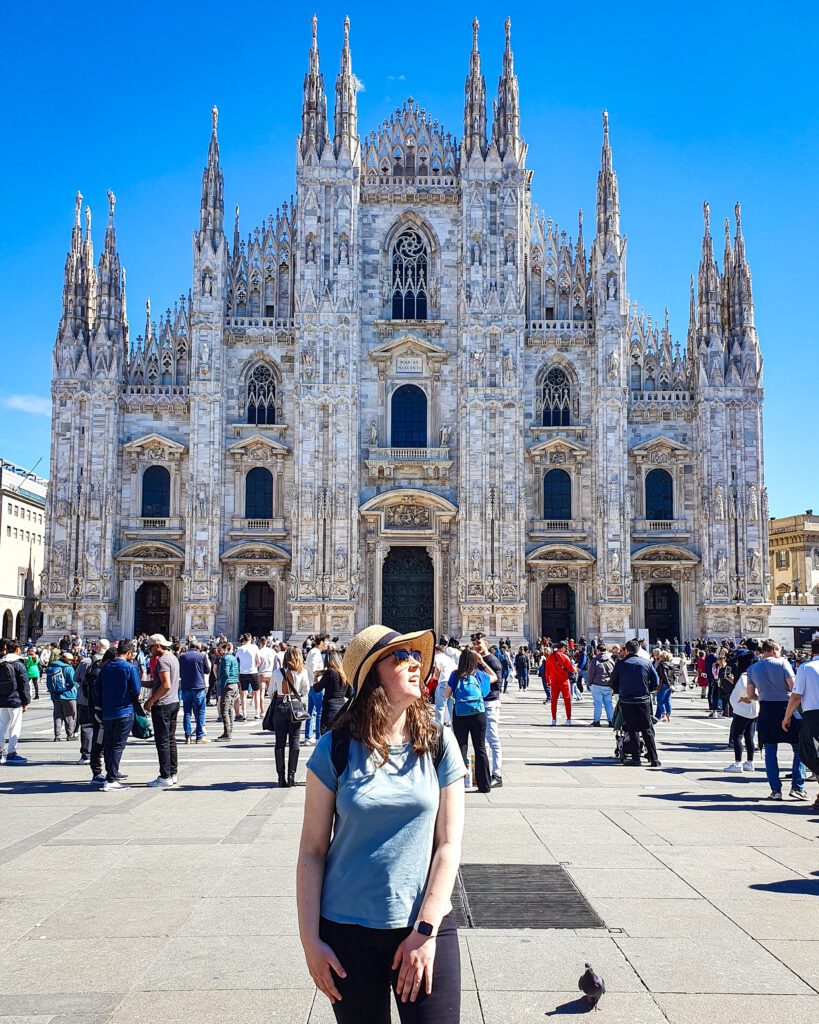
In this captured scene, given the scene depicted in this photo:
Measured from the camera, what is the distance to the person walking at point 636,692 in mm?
14492

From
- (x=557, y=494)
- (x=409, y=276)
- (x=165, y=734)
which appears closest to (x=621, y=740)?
(x=165, y=734)

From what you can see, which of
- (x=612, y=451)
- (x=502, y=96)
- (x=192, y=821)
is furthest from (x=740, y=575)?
(x=192, y=821)

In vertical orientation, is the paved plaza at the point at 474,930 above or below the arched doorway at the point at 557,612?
below

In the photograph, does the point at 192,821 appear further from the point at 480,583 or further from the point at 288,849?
the point at 480,583

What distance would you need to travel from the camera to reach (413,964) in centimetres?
346

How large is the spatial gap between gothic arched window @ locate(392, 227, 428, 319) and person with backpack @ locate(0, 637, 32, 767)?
96.3 ft

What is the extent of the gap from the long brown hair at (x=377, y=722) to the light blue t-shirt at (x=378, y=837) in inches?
1.5

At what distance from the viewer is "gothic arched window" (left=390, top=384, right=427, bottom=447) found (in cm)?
4166

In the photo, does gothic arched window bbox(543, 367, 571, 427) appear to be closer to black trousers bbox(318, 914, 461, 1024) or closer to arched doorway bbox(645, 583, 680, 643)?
arched doorway bbox(645, 583, 680, 643)

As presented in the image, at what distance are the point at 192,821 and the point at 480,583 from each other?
97.8 ft

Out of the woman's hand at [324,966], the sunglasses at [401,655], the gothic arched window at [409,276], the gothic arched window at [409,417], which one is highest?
the gothic arched window at [409,276]

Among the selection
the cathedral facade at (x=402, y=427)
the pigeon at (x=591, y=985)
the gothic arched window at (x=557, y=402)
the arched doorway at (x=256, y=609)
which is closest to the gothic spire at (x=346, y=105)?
the cathedral facade at (x=402, y=427)

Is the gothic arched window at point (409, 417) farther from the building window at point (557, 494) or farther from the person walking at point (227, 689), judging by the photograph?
the person walking at point (227, 689)

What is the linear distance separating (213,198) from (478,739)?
34097 mm
